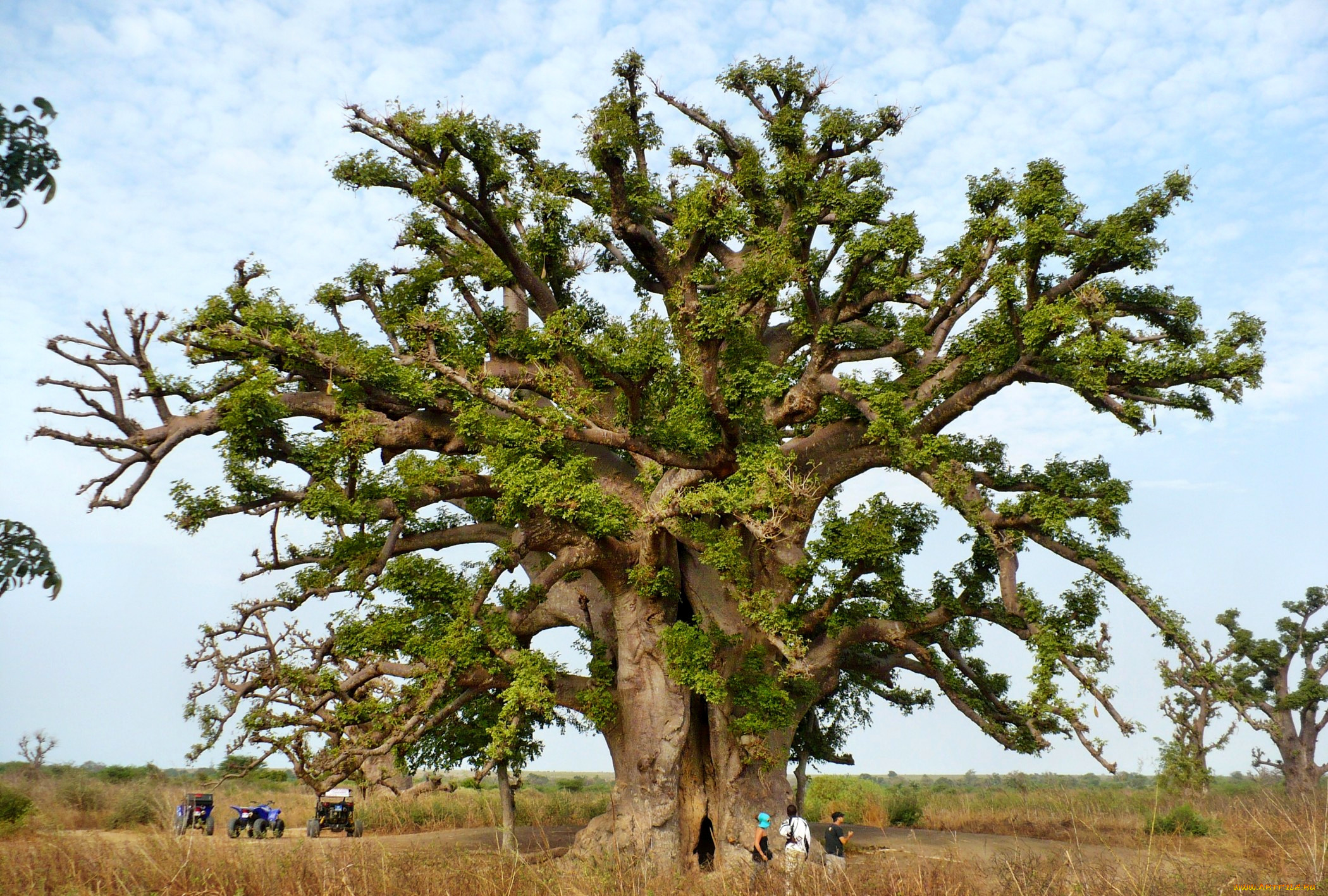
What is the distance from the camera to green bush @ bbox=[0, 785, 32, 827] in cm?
1875

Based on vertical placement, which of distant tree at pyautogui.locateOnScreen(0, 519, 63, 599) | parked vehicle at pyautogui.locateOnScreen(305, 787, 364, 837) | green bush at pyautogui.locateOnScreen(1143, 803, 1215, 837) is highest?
distant tree at pyautogui.locateOnScreen(0, 519, 63, 599)

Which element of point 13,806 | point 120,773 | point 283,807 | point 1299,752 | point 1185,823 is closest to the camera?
point 13,806

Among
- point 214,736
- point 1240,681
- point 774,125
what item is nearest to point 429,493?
point 214,736

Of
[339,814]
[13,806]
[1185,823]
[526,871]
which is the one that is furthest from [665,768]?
[1185,823]

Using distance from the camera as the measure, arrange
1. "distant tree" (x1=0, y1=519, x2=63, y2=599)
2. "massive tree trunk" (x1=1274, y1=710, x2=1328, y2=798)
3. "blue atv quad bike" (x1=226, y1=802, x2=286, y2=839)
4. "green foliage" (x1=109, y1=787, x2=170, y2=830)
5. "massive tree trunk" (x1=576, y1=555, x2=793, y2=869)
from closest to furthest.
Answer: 1. "distant tree" (x1=0, y1=519, x2=63, y2=599)
2. "massive tree trunk" (x1=576, y1=555, x2=793, y2=869)
3. "blue atv quad bike" (x1=226, y1=802, x2=286, y2=839)
4. "green foliage" (x1=109, y1=787, x2=170, y2=830)
5. "massive tree trunk" (x1=1274, y1=710, x2=1328, y2=798)

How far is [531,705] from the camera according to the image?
43.3 ft

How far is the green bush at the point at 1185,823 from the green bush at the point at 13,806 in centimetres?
2327

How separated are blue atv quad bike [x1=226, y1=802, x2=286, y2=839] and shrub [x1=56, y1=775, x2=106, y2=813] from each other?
3.60 m

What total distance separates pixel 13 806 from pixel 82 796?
3.82 meters

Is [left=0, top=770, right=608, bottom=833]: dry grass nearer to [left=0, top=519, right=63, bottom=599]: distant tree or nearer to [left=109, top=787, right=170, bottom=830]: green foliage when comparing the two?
[left=109, top=787, right=170, bottom=830]: green foliage

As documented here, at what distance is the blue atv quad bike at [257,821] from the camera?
19891mm

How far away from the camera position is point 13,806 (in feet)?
62.5

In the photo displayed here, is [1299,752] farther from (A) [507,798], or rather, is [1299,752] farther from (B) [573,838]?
(A) [507,798]

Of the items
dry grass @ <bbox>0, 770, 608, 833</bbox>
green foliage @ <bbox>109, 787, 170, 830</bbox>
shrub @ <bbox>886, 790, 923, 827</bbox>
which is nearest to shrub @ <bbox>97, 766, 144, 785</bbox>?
dry grass @ <bbox>0, 770, 608, 833</bbox>
